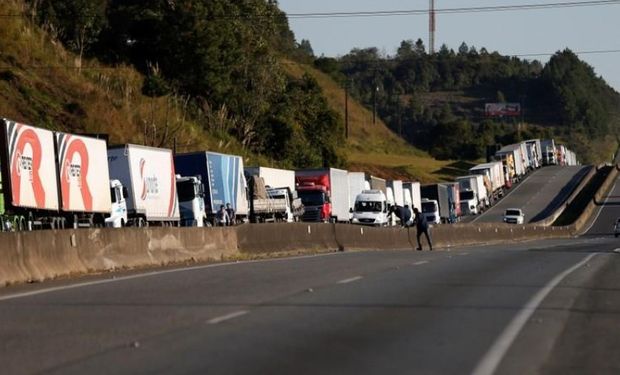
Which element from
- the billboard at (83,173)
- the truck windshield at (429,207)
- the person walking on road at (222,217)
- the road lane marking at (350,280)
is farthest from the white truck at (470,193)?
the road lane marking at (350,280)

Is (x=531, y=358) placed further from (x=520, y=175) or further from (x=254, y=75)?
(x=520, y=175)

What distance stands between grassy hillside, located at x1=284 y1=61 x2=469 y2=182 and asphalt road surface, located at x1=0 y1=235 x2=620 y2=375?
344 feet

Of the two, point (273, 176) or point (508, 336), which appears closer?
point (508, 336)

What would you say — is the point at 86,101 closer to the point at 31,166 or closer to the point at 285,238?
the point at 31,166

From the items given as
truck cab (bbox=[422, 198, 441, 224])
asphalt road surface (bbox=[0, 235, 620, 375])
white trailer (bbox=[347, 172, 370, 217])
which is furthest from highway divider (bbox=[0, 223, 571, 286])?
truck cab (bbox=[422, 198, 441, 224])

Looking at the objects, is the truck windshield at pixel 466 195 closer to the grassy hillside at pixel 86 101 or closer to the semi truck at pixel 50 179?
the grassy hillside at pixel 86 101

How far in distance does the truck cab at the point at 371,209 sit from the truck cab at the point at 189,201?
60.2ft

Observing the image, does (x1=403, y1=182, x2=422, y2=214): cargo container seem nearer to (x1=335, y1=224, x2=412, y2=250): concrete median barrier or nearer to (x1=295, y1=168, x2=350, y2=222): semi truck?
(x1=295, y1=168, x2=350, y2=222): semi truck

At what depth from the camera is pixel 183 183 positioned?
168 feet

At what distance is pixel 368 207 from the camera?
2783 inches

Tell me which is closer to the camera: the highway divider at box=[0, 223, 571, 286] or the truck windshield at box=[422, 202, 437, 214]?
the highway divider at box=[0, 223, 571, 286]

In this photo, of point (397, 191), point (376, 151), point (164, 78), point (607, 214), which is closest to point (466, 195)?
point (607, 214)

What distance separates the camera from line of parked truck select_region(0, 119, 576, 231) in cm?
3722

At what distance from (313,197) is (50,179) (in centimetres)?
2908
